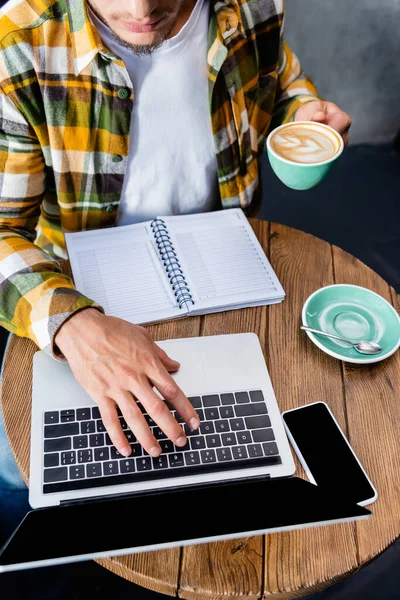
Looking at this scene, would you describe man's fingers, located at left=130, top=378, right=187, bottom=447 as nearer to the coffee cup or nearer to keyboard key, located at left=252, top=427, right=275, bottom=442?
keyboard key, located at left=252, top=427, right=275, bottom=442

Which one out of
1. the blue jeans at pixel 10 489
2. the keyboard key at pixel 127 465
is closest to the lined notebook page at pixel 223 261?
the keyboard key at pixel 127 465

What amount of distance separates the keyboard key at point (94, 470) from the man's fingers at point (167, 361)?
19cm

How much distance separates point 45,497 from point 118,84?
73cm

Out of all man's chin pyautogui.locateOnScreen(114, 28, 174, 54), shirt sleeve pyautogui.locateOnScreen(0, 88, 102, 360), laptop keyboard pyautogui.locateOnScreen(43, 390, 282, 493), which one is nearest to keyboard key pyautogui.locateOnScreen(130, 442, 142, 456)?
laptop keyboard pyautogui.locateOnScreen(43, 390, 282, 493)

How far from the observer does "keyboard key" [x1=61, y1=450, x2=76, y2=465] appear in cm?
83

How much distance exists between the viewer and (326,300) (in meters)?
1.07

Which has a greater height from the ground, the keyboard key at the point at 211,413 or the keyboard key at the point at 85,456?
the keyboard key at the point at 85,456

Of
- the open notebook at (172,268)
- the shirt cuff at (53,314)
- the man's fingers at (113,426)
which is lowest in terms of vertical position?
the man's fingers at (113,426)

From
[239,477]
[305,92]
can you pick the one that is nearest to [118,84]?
[305,92]

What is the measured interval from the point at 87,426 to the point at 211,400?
0.64 feet

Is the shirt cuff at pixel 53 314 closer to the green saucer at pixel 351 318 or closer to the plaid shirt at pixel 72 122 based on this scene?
the plaid shirt at pixel 72 122

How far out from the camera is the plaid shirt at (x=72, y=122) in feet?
3.23

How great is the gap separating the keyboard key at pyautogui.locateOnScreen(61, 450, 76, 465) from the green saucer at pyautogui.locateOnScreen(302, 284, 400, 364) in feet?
1.44

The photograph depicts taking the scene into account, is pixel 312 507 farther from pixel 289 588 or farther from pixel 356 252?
pixel 356 252
